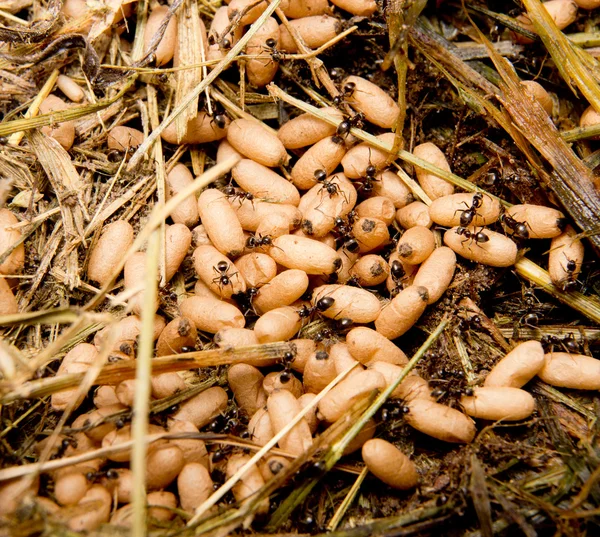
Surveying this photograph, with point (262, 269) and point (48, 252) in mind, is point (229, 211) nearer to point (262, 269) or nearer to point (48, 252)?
point (262, 269)

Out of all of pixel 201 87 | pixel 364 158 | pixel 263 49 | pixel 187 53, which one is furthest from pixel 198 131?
pixel 364 158

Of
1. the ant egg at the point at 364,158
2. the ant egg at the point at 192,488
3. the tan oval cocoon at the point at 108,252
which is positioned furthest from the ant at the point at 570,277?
the tan oval cocoon at the point at 108,252

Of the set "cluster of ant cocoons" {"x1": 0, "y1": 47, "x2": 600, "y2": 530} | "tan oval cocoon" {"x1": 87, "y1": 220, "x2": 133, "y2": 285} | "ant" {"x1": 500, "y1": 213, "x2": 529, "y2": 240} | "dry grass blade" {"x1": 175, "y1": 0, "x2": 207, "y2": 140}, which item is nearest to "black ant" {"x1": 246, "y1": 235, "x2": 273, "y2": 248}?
"cluster of ant cocoons" {"x1": 0, "y1": 47, "x2": 600, "y2": 530}

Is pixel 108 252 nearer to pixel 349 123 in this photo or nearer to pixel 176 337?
pixel 176 337

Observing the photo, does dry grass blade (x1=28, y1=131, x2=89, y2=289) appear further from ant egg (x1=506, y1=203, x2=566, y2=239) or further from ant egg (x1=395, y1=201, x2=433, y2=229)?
ant egg (x1=506, y1=203, x2=566, y2=239)

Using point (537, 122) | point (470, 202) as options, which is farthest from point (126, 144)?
point (537, 122)
